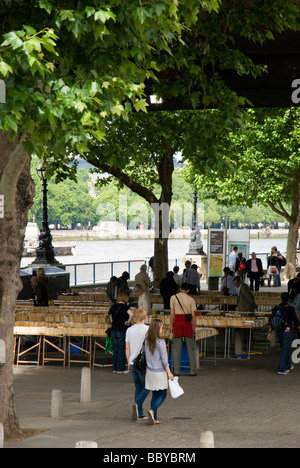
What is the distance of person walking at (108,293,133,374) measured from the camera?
17547mm

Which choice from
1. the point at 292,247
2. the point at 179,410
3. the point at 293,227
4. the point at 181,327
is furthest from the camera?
the point at 292,247

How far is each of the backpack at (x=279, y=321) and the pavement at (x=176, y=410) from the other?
1.03 meters

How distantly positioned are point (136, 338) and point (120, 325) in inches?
196

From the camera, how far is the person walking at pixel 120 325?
17.5 m

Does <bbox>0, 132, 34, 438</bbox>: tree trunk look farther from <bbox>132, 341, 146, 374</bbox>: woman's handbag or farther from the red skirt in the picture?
the red skirt

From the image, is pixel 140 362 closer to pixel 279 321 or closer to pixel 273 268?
pixel 279 321

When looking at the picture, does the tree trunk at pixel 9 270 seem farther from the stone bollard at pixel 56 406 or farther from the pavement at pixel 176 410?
the stone bollard at pixel 56 406

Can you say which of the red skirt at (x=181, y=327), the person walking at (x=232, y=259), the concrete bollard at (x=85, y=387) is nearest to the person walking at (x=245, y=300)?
the red skirt at (x=181, y=327)

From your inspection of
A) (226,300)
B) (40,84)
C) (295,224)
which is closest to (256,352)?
(226,300)

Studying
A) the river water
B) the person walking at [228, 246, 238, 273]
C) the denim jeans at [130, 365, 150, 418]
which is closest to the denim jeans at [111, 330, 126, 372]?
the denim jeans at [130, 365, 150, 418]

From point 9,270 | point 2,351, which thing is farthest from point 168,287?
point 2,351

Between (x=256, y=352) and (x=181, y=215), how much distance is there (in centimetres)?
10021

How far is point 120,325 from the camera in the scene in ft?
57.9

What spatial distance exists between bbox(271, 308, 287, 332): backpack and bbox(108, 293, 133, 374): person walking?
2940 millimetres
